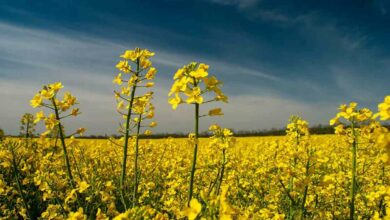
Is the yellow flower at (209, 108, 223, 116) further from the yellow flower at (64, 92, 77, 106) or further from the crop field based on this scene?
the yellow flower at (64, 92, 77, 106)

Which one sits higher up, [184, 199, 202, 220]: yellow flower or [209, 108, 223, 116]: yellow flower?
[209, 108, 223, 116]: yellow flower

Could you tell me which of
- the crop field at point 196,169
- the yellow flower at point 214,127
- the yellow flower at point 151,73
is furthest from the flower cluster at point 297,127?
the yellow flower at point 151,73

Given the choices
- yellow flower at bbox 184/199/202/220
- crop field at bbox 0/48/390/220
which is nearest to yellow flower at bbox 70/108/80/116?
crop field at bbox 0/48/390/220

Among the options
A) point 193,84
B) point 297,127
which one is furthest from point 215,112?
point 297,127

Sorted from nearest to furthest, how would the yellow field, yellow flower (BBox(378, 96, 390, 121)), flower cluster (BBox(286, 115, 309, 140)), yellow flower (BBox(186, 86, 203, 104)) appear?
yellow flower (BBox(378, 96, 390, 121))
yellow flower (BBox(186, 86, 203, 104))
the yellow field
flower cluster (BBox(286, 115, 309, 140))

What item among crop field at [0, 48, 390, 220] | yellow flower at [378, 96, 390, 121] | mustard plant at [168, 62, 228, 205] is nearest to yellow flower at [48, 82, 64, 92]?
crop field at [0, 48, 390, 220]

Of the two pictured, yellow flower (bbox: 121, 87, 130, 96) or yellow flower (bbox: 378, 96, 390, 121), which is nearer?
yellow flower (bbox: 378, 96, 390, 121)

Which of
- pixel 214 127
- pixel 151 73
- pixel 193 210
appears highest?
pixel 151 73

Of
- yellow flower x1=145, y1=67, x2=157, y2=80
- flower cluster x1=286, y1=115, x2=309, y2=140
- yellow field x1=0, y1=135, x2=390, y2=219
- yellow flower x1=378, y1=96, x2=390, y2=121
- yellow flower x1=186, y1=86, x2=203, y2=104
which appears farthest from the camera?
flower cluster x1=286, y1=115, x2=309, y2=140

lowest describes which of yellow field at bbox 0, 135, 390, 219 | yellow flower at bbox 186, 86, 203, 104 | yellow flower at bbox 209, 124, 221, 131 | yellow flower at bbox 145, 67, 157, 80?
yellow field at bbox 0, 135, 390, 219

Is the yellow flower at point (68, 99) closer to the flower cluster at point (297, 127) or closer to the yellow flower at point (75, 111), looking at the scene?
the yellow flower at point (75, 111)

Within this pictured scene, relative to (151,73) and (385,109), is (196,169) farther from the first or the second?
(385,109)

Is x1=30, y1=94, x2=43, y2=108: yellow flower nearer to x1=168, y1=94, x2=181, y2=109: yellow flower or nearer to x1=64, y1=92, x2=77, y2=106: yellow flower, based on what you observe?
x1=64, y1=92, x2=77, y2=106: yellow flower

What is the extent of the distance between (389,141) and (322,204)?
428 cm
